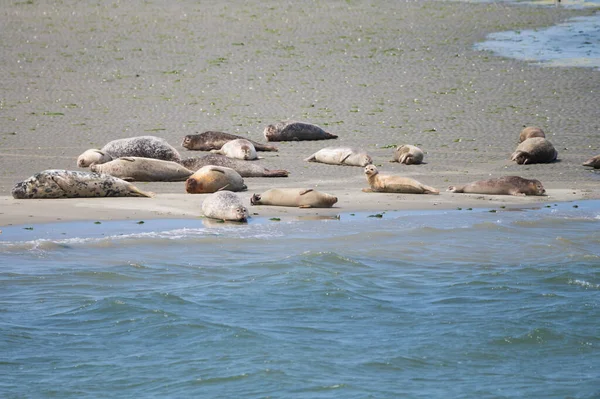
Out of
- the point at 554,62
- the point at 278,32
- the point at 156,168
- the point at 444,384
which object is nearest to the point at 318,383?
the point at 444,384

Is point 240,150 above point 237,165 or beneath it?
above

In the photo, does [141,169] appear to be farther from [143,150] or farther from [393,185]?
[393,185]

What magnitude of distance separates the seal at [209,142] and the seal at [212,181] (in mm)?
2874

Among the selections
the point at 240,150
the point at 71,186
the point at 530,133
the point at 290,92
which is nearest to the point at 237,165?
the point at 240,150

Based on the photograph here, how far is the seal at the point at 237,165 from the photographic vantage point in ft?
39.3

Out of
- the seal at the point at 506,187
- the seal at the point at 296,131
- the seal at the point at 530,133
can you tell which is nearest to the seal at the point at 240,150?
the seal at the point at 296,131

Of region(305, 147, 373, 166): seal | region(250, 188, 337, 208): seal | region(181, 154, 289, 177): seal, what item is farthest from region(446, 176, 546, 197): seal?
region(181, 154, 289, 177): seal

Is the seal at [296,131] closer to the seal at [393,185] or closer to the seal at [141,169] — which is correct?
the seal at [141,169]

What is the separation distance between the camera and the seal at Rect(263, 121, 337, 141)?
14812 millimetres

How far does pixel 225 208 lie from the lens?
953cm

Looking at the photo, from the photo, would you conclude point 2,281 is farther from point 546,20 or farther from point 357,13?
point 546,20

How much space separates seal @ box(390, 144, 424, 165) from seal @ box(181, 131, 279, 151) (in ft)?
6.30

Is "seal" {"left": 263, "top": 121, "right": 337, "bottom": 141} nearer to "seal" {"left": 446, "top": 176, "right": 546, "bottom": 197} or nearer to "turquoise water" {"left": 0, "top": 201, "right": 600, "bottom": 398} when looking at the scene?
"seal" {"left": 446, "top": 176, "right": 546, "bottom": 197}

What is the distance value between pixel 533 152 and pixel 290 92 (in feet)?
21.1
